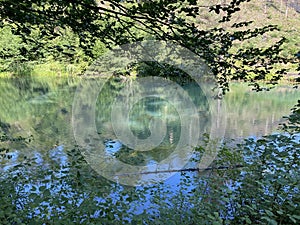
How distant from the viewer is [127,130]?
963cm

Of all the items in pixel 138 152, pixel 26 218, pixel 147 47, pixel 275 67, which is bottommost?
pixel 138 152

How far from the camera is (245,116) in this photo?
1245cm

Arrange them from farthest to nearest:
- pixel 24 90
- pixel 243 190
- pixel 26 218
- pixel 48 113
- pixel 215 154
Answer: pixel 24 90, pixel 48 113, pixel 215 154, pixel 243 190, pixel 26 218

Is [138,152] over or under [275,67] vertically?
under

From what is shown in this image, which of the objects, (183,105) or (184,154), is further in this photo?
(183,105)

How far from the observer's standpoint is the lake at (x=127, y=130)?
4.32m

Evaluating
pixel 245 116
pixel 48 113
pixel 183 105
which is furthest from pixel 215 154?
pixel 183 105

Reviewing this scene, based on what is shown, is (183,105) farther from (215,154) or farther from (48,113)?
(215,154)

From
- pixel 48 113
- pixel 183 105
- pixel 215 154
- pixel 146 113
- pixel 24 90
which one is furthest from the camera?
pixel 24 90

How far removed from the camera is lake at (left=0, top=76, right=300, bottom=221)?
432 cm

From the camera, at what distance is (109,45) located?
7.30 feet

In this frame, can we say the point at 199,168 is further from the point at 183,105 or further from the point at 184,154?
the point at 183,105

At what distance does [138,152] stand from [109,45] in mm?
4793

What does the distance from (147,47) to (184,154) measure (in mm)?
4759
